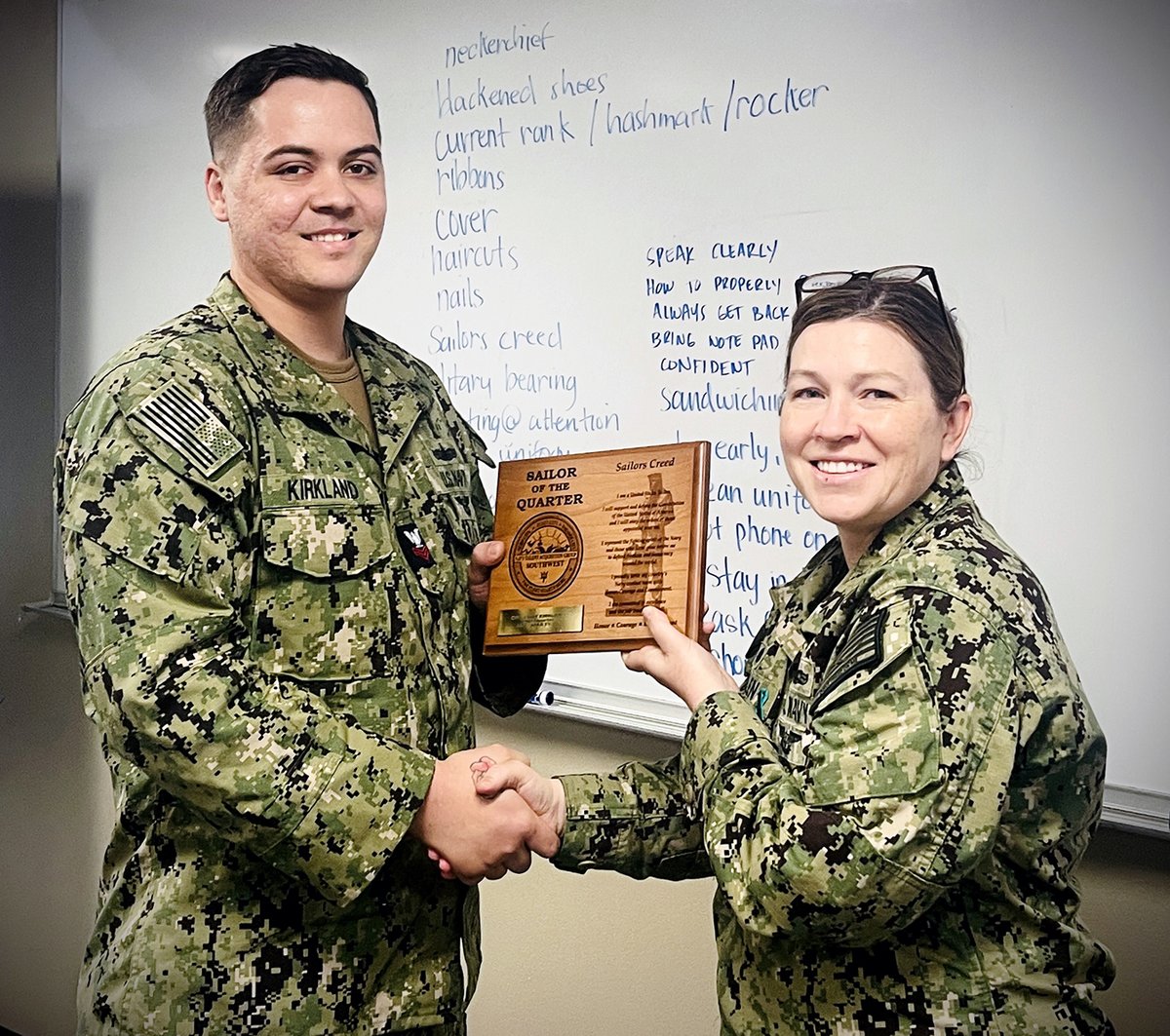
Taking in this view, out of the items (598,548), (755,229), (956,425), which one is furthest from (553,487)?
(755,229)

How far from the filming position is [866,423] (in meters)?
1.34

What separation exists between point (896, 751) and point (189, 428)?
32.5 inches

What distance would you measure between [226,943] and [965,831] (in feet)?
2.81

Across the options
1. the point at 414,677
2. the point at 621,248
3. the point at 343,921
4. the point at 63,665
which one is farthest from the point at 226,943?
the point at 63,665

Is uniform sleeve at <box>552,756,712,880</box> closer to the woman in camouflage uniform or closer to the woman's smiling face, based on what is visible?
the woman in camouflage uniform

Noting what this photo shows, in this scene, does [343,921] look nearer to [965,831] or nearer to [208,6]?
[965,831]

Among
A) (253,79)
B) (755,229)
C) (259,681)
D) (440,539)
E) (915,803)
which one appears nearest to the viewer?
(915,803)

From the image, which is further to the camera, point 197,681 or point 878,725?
point 197,681

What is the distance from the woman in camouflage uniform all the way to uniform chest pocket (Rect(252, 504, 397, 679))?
0.38 meters

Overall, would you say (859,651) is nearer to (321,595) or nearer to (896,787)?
(896,787)

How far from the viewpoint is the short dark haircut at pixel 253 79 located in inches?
64.0

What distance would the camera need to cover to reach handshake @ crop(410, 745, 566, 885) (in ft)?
5.02

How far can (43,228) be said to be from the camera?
3410 millimetres

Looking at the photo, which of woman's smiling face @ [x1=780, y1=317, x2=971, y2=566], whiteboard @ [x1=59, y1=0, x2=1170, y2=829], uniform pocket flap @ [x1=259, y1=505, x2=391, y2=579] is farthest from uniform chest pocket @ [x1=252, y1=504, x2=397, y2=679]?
whiteboard @ [x1=59, y1=0, x2=1170, y2=829]
